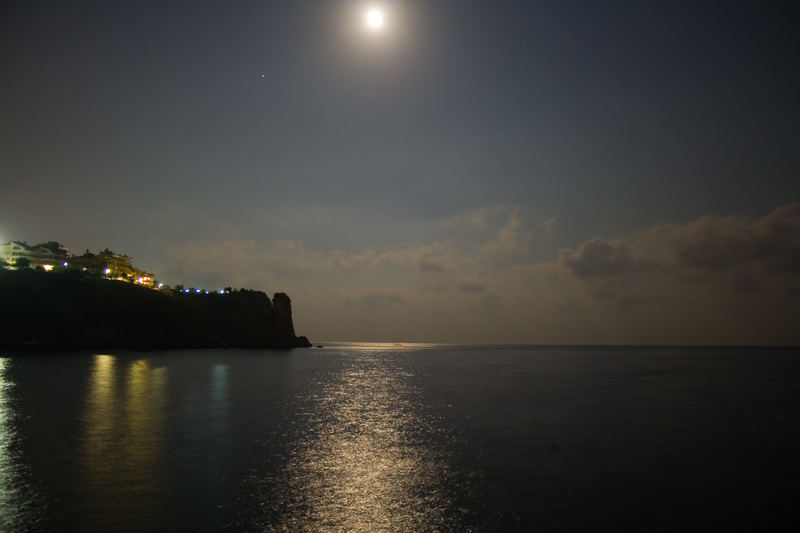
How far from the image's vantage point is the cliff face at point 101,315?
408 ft

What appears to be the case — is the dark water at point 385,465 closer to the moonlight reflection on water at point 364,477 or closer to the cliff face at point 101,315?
the moonlight reflection on water at point 364,477

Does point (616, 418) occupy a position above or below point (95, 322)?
below

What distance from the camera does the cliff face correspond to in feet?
408

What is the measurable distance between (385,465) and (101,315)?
151244mm

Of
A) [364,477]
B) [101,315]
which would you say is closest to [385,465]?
[364,477]

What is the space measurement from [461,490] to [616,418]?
955 inches

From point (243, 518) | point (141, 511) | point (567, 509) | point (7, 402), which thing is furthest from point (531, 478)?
point (7, 402)

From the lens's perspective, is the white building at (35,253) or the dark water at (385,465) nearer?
the dark water at (385,465)

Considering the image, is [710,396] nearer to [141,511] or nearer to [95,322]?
[141,511]

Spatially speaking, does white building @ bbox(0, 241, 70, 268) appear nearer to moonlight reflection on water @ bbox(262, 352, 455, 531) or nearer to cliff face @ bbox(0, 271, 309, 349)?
cliff face @ bbox(0, 271, 309, 349)

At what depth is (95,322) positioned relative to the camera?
136 metres

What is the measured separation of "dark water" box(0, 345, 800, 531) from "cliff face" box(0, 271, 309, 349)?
106245mm

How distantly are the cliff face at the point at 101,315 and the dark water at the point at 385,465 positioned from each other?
349ft

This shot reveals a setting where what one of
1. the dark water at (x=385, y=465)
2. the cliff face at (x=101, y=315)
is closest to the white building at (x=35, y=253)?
the cliff face at (x=101, y=315)
